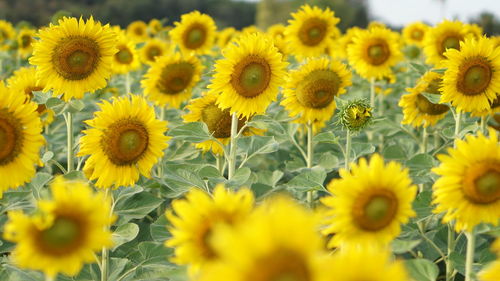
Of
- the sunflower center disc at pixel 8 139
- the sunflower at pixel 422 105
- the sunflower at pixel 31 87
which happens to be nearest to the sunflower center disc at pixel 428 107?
the sunflower at pixel 422 105

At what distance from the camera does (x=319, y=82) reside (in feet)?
10.1

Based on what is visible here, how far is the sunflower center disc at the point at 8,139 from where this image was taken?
1820 mm

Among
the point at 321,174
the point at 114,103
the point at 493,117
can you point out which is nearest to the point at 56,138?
the point at 114,103

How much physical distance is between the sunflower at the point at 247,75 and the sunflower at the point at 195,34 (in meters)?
2.28

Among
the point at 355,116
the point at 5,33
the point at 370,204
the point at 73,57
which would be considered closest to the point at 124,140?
the point at 73,57

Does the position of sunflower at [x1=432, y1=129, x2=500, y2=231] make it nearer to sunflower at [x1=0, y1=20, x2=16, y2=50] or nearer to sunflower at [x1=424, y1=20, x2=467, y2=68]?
sunflower at [x1=424, y1=20, x2=467, y2=68]

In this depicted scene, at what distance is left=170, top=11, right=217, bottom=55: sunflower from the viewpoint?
15.5ft

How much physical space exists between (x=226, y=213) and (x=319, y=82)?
6.67 feet

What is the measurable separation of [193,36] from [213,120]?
215cm

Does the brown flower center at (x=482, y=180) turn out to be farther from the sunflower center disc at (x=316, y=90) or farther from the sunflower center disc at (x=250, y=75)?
the sunflower center disc at (x=316, y=90)

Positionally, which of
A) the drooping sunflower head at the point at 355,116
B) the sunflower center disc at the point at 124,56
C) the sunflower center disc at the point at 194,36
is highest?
the sunflower center disc at the point at 194,36

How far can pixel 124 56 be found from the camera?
4.68 m

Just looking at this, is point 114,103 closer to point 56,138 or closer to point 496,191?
point 496,191

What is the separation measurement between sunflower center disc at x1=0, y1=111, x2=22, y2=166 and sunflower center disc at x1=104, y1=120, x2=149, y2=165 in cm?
34
